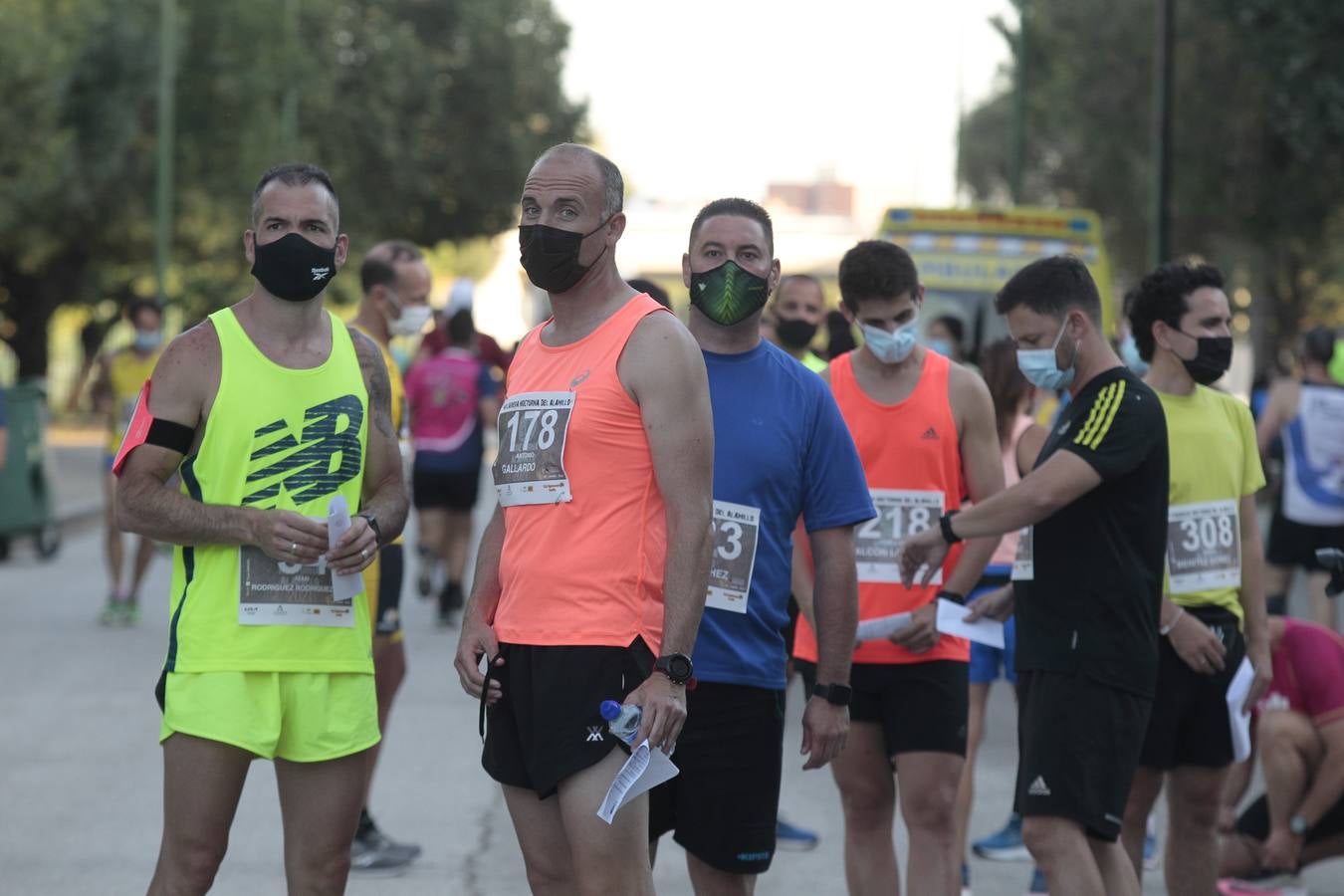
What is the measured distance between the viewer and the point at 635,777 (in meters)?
3.99

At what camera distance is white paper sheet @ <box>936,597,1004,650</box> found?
18.3 feet

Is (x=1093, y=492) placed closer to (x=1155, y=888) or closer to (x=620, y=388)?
(x=620, y=388)

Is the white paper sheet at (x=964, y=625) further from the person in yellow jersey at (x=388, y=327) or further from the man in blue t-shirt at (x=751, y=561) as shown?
the person in yellow jersey at (x=388, y=327)

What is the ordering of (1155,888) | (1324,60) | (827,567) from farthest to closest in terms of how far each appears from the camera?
(1324,60), (1155,888), (827,567)

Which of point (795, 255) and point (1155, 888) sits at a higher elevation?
point (795, 255)

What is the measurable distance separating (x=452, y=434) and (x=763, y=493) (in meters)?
8.68

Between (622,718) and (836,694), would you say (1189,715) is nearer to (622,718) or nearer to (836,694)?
(836,694)

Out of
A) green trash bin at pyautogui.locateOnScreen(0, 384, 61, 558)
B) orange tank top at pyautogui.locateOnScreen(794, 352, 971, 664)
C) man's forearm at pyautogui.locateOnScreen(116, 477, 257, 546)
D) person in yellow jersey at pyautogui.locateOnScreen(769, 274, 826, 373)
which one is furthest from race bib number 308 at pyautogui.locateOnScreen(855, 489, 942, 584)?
green trash bin at pyautogui.locateOnScreen(0, 384, 61, 558)

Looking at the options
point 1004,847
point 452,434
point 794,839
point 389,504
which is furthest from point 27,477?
point 389,504

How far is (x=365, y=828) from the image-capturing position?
288 inches

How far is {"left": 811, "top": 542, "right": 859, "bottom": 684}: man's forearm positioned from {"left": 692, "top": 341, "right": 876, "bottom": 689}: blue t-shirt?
0.30 feet

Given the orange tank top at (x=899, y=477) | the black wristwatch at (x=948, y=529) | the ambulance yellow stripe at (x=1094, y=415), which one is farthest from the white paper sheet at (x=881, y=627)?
the ambulance yellow stripe at (x=1094, y=415)

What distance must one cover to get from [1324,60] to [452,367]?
15042mm

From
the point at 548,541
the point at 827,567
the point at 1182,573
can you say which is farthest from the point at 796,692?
the point at 548,541
